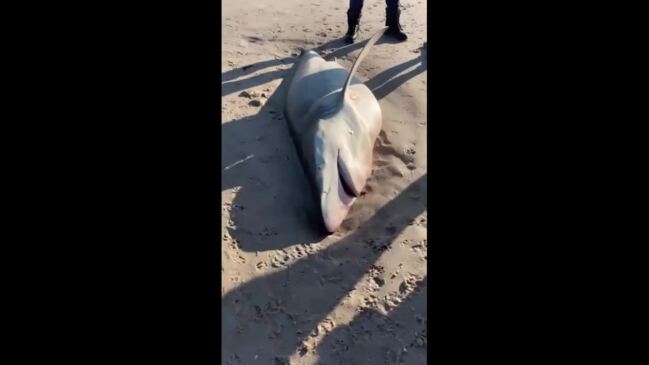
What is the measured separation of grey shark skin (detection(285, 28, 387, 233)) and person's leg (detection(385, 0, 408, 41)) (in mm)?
1245

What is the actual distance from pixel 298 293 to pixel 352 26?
340 cm

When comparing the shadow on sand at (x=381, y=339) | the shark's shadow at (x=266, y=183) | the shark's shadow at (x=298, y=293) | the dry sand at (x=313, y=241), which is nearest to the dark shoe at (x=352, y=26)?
the dry sand at (x=313, y=241)

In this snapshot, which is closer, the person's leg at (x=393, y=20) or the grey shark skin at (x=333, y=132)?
the grey shark skin at (x=333, y=132)

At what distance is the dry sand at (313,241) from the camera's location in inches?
130

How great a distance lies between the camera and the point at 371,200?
4.23m

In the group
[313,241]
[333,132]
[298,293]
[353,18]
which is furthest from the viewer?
[353,18]

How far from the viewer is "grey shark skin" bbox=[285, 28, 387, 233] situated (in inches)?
158

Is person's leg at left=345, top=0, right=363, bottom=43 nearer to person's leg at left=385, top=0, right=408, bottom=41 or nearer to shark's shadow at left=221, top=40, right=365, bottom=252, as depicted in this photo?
person's leg at left=385, top=0, right=408, bottom=41

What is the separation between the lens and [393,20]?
619cm

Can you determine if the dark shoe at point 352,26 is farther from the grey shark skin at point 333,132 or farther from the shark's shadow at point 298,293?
the shark's shadow at point 298,293

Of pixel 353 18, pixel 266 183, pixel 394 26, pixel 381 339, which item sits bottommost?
pixel 381 339

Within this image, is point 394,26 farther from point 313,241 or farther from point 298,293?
point 298,293

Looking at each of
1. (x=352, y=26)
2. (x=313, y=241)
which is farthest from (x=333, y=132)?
(x=352, y=26)

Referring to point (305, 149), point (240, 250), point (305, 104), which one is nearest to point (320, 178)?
point (305, 149)
